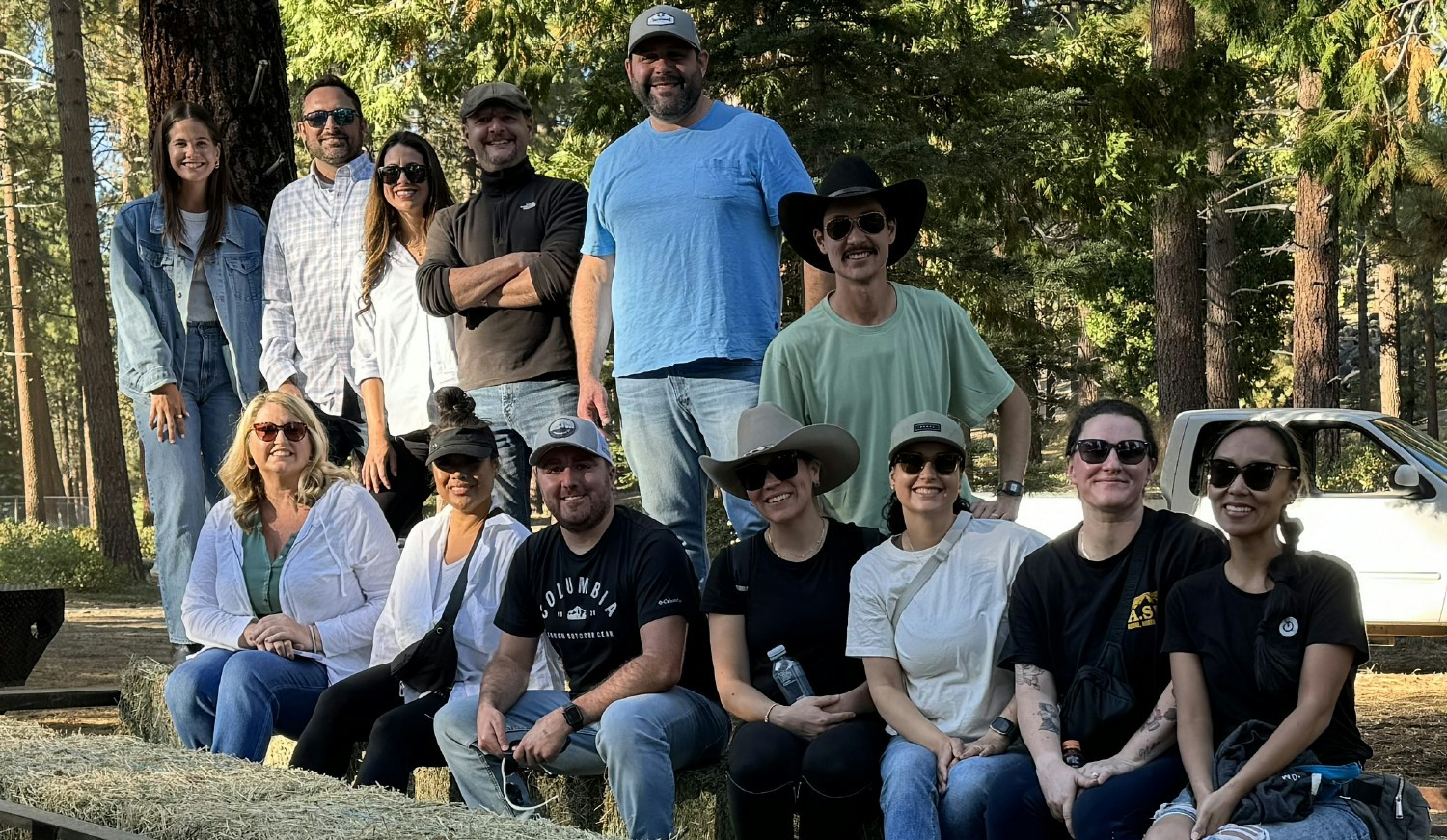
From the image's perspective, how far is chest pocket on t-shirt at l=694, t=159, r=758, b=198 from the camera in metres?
5.19

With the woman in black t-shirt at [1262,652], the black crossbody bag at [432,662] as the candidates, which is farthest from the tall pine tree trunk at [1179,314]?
the woman in black t-shirt at [1262,652]

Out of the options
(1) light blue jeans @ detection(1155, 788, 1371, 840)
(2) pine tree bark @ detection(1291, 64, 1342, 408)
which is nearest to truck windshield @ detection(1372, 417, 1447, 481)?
(1) light blue jeans @ detection(1155, 788, 1371, 840)

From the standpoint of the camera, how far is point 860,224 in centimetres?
483

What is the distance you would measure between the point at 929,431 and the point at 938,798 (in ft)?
3.32

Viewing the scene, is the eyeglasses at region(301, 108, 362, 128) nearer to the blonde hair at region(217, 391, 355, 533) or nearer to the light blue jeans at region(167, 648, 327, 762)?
the blonde hair at region(217, 391, 355, 533)

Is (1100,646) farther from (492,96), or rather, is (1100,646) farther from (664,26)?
(492,96)

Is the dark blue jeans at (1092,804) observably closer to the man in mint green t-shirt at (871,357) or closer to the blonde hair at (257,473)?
the man in mint green t-shirt at (871,357)

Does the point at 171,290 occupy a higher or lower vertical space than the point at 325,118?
lower

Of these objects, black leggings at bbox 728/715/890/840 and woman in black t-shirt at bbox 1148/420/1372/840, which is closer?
woman in black t-shirt at bbox 1148/420/1372/840

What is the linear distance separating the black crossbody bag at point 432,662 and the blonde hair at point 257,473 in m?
0.87

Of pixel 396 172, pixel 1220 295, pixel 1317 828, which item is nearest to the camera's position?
pixel 1317 828

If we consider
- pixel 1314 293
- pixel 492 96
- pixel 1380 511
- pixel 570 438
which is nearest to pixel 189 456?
pixel 492 96

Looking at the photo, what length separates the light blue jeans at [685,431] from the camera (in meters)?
5.17

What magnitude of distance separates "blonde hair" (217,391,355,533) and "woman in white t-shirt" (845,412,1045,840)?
7.39ft
